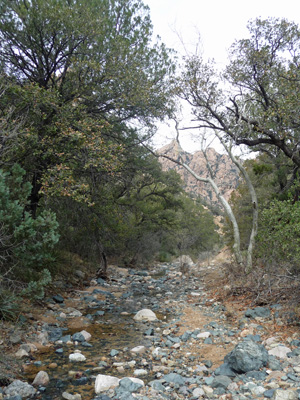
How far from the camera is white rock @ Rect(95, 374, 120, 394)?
13.6 feet

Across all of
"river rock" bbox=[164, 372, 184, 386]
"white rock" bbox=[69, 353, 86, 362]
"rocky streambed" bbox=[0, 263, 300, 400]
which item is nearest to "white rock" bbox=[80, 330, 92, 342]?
"rocky streambed" bbox=[0, 263, 300, 400]

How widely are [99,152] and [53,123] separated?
1.24m

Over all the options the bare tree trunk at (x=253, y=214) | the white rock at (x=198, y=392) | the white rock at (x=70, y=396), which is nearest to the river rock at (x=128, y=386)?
the white rock at (x=70, y=396)

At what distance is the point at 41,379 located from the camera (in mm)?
4379

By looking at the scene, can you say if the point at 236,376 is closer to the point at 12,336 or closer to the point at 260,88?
the point at 12,336

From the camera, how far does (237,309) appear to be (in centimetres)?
773

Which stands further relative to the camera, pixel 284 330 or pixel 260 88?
pixel 260 88

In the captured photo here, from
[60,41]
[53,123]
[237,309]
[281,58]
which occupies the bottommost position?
[237,309]

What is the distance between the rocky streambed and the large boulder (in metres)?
0.01

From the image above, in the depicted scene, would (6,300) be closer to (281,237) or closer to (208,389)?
(208,389)

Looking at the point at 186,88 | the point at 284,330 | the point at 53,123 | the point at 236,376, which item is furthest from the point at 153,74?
the point at 236,376

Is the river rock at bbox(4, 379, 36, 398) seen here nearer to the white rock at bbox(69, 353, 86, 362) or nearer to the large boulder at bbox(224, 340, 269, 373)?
the white rock at bbox(69, 353, 86, 362)

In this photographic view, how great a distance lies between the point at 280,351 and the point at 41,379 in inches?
143

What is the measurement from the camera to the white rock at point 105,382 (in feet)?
13.6
